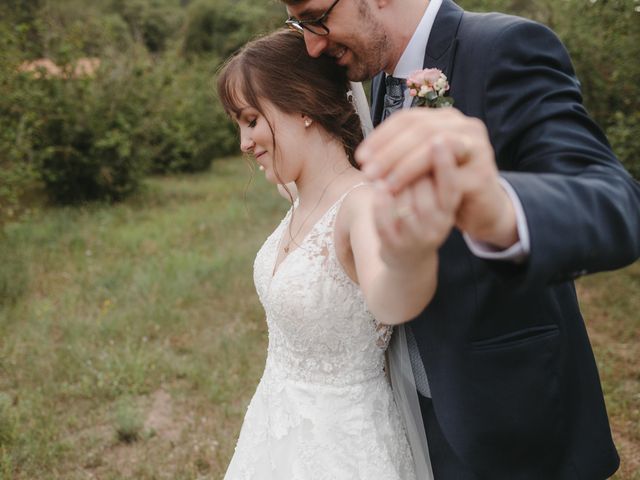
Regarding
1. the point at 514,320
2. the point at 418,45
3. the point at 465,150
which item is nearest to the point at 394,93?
the point at 418,45

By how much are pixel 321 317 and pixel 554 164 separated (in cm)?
94

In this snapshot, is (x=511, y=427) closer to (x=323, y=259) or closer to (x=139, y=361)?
(x=323, y=259)

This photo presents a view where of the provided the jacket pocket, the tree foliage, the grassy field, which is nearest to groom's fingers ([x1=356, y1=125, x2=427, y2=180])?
the jacket pocket

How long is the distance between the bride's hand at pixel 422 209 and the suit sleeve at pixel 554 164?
202mm

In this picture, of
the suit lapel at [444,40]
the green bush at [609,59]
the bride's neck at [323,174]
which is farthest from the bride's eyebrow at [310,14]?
the green bush at [609,59]

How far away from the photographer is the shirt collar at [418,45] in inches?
71.9

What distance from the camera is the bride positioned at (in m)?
1.95

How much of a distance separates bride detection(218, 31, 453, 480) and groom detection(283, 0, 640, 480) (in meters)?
0.13

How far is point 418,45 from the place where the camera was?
186cm

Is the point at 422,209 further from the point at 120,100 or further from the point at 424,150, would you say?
the point at 120,100

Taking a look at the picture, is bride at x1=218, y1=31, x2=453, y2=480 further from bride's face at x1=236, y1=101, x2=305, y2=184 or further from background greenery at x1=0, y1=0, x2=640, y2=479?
background greenery at x1=0, y1=0, x2=640, y2=479

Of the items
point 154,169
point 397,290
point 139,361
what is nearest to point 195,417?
point 139,361

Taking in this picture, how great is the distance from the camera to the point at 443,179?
80 cm

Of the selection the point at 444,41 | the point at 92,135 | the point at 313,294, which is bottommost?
the point at 92,135
